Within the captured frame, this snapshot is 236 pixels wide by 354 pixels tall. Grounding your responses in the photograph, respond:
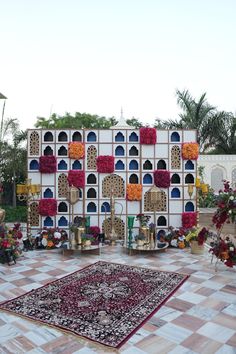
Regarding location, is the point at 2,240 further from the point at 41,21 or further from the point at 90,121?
the point at 90,121

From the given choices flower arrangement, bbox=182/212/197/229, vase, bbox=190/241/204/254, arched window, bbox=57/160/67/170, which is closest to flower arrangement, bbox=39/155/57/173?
arched window, bbox=57/160/67/170

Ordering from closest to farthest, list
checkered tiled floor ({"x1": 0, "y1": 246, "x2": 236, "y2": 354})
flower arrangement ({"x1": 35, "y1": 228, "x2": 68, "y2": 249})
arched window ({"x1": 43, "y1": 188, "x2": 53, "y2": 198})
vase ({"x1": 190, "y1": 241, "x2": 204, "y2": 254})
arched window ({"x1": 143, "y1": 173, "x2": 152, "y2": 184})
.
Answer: checkered tiled floor ({"x1": 0, "y1": 246, "x2": 236, "y2": 354}) → vase ({"x1": 190, "y1": 241, "x2": 204, "y2": 254}) → flower arrangement ({"x1": 35, "y1": 228, "x2": 68, "y2": 249}) → arched window ({"x1": 43, "y1": 188, "x2": 53, "y2": 198}) → arched window ({"x1": 143, "y1": 173, "x2": 152, "y2": 184})

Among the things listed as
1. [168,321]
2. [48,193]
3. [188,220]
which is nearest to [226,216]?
[168,321]

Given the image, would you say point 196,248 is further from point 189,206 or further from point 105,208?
point 105,208

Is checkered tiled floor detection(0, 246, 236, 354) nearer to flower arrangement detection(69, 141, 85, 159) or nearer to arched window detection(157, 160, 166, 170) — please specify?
arched window detection(157, 160, 166, 170)

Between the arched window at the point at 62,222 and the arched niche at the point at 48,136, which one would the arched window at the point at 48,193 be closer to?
the arched window at the point at 62,222

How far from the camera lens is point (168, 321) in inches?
149

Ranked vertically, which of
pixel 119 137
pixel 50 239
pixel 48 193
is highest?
pixel 119 137

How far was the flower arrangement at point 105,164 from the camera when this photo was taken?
26.8 ft

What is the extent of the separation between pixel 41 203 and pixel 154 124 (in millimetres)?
11768

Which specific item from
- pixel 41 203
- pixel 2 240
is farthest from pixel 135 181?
pixel 2 240

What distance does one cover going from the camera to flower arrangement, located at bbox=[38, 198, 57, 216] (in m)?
→ 8.00

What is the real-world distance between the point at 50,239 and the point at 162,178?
3.44m

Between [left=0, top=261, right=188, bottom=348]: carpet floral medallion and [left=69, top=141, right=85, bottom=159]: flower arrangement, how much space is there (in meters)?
3.36
